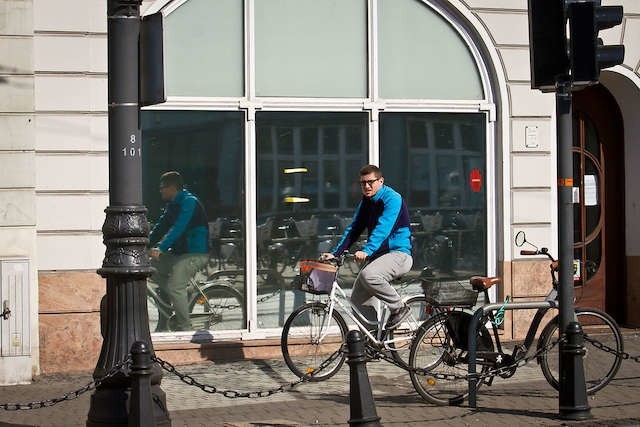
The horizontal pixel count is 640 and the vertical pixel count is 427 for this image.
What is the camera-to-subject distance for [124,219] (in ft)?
24.0

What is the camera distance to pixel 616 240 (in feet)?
43.9

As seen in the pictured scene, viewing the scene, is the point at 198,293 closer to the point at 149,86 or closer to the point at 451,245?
the point at 451,245

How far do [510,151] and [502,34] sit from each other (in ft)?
4.06

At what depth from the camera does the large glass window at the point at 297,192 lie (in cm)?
1156

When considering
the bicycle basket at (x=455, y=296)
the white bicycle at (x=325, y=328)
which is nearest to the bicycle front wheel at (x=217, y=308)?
the white bicycle at (x=325, y=328)

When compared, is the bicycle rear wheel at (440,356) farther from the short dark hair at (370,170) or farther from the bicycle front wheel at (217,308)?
the bicycle front wheel at (217,308)

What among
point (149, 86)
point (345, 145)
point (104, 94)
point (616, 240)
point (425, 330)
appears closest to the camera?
point (149, 86)

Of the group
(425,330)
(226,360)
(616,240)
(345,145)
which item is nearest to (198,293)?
(226,360)

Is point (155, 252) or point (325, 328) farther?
point (155, 252)

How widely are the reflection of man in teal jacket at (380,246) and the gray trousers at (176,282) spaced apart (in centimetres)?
187

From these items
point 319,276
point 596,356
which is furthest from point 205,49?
point 596,356

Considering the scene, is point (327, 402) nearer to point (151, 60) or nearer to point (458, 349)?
point (458, 349)

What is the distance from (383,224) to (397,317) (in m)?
0.83

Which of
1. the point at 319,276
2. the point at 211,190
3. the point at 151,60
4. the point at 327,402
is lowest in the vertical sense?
the point at 327,402
